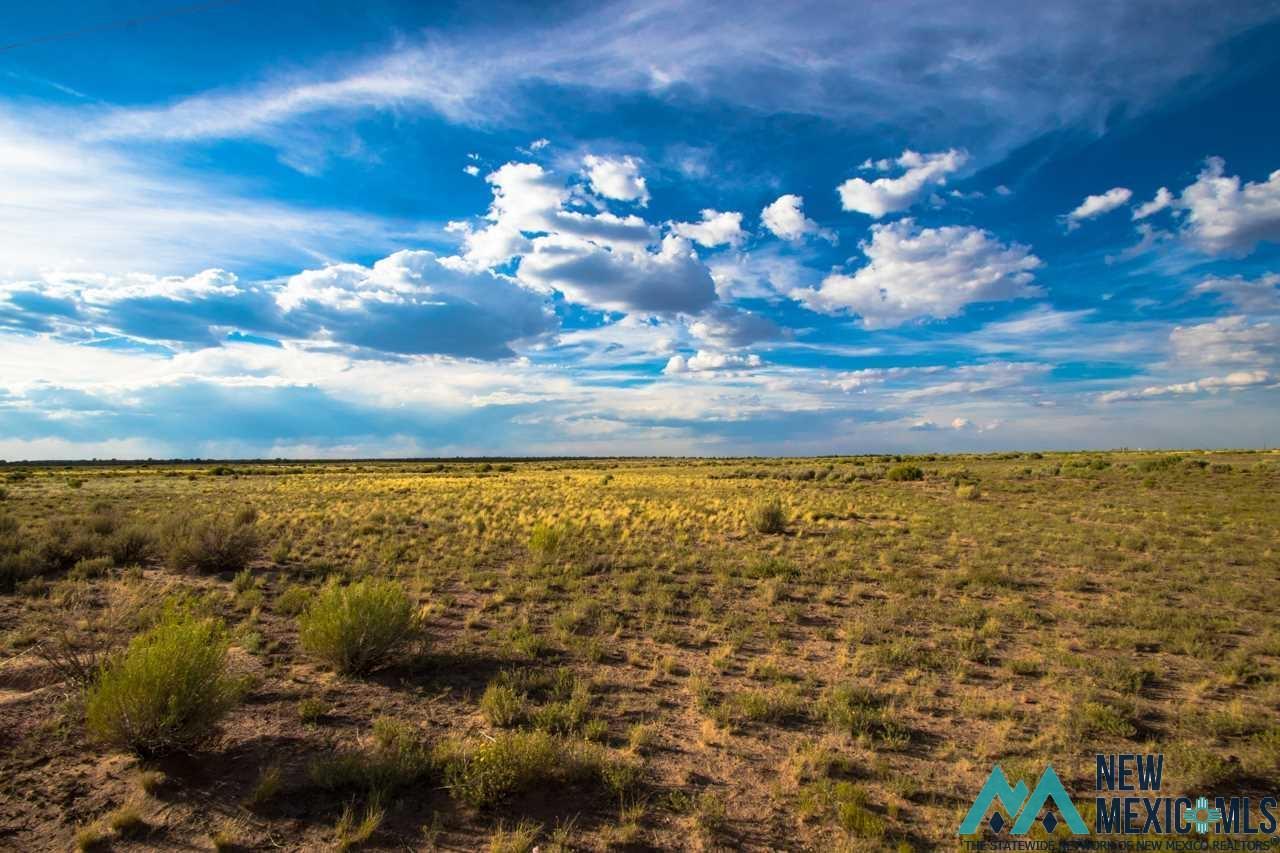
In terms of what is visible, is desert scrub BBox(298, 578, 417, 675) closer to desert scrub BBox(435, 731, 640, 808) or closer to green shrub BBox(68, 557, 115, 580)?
desert scrub BBox(435, 731, 640, 808)

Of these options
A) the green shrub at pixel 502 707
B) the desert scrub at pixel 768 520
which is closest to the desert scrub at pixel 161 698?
the green shrub at pixel 502 707

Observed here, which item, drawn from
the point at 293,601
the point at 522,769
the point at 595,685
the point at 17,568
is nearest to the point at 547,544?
the point at 293,601

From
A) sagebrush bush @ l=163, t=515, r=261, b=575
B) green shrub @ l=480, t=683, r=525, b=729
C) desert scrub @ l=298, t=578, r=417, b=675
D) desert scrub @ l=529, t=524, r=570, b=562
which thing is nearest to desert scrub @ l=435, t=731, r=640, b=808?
green shrub @ l=480, t=683, r=525, b=729

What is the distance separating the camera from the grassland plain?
5133mm

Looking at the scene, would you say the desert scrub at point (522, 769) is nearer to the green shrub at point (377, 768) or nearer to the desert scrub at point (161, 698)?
the green shrub at point (377, 768)

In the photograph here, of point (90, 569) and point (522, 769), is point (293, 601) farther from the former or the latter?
point (522, 769)

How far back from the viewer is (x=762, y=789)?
5492 mm

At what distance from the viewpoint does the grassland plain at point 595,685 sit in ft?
16.8

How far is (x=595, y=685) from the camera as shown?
7797 mm

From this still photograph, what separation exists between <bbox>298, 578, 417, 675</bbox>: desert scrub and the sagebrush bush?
679 cm

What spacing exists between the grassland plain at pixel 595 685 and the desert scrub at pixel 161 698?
0.03m

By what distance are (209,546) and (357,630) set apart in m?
7.94

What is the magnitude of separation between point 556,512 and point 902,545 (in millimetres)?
13154

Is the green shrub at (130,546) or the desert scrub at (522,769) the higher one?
the green shrub at (130,546)
